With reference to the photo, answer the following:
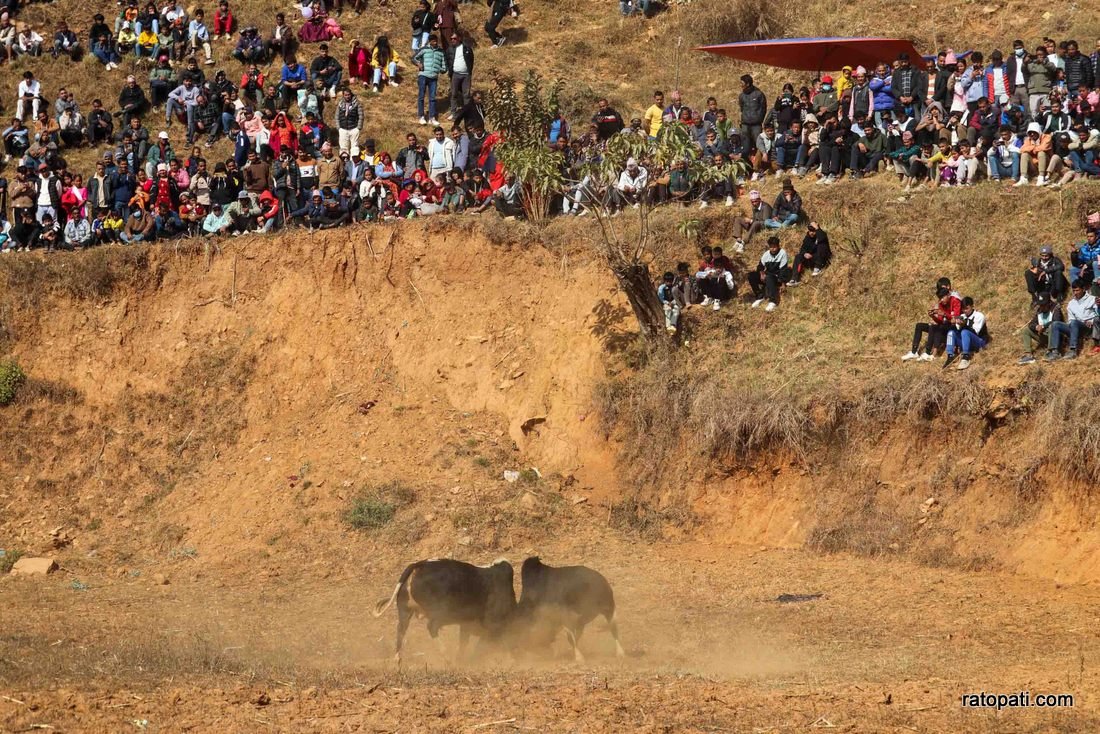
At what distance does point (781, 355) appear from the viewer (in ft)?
73.3

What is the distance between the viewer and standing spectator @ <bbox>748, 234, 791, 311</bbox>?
76.8ft

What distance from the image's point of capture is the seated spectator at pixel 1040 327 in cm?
1984

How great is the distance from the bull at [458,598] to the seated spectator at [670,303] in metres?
8.23

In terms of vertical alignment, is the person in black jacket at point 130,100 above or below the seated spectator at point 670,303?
above

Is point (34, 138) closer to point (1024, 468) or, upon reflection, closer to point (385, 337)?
point (385, 337)

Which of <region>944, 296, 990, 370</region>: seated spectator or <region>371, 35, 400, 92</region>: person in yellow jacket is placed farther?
<region>371, 35, 400, 92</region>: person in yellow jacket

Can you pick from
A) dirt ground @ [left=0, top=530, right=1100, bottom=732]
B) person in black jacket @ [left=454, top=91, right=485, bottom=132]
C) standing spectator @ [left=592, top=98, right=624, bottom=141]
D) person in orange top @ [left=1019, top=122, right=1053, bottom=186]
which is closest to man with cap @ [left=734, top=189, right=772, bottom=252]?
standing spectator @ [left=592, top=98, right=624, bottom=141]

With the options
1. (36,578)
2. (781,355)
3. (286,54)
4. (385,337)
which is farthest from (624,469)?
(286,54)

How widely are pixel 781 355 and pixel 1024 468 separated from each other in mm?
4626

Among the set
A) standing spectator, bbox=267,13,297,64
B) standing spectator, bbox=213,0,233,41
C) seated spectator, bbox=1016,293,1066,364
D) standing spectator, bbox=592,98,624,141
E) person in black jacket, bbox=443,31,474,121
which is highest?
standing spectator, bbox=213,0,233,41

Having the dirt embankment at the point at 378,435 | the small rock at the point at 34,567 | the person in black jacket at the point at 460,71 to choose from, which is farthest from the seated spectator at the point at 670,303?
the small rock at the point at 34,567

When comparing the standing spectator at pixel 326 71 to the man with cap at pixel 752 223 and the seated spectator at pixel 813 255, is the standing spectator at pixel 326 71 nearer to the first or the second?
the man with cap at pixel 752 223

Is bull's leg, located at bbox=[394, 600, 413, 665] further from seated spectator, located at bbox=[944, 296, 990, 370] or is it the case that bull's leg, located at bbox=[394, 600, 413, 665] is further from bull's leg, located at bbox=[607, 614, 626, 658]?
seated spectator, located at bbox=[944, 296, 990, 370]

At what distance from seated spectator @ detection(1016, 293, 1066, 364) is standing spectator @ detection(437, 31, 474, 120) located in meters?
14.6
